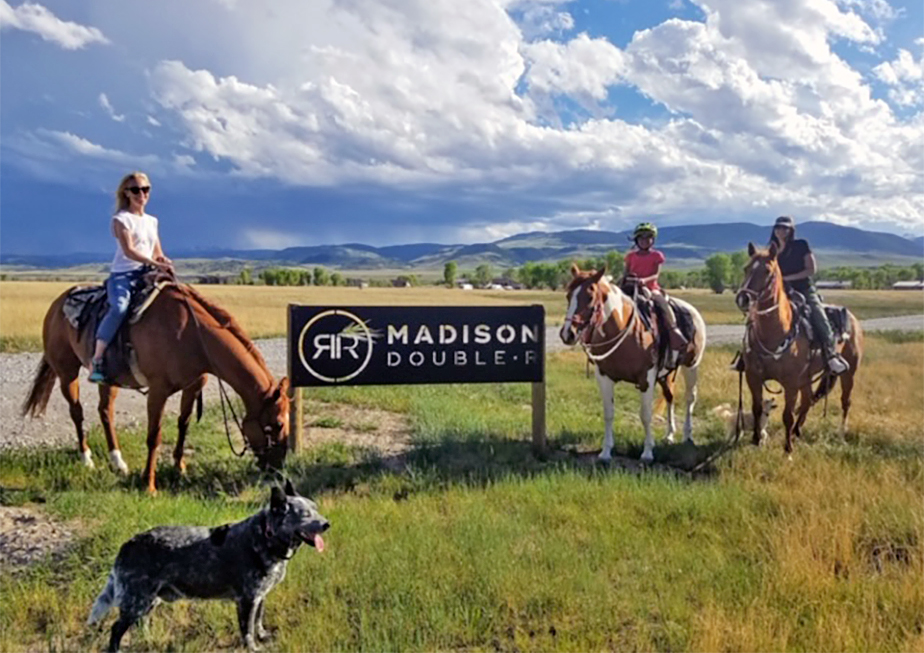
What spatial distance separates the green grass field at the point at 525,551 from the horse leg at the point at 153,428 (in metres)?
0.24

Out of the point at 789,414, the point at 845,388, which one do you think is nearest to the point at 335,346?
the point at 789,414

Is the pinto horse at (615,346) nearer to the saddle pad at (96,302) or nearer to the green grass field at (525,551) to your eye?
the green grass field at (525,551)

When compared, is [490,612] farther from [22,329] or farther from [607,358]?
[22,329]

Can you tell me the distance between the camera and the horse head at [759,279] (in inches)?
313

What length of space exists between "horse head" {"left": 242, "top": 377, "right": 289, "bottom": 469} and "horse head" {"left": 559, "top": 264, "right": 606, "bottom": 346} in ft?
10.5

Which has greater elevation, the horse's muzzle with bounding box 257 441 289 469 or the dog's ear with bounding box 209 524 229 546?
the dog's ear with bounding box 209 524 229 546

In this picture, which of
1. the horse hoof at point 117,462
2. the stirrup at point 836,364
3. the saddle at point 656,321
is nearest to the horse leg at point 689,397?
the saddle at point 656,321


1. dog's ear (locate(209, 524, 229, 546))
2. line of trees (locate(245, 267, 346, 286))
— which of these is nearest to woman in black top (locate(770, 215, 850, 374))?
dog's ear (locate(209, 524, 229, 546))

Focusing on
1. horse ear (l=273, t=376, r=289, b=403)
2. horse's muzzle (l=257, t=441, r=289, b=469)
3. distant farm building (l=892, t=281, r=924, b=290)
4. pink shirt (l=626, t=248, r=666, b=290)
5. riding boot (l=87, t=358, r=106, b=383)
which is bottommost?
distant farm building (l=892, t=281, r=924, b=290)

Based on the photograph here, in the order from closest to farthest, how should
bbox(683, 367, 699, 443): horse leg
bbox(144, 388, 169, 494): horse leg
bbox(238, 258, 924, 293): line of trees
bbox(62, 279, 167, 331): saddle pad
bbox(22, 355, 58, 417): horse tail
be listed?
bbox(144, 388, 169, 494): horse leg
bbox(62, 279, 167, 331): saddle pad
bbox(22, 355, 58, 417): horse tail
bbox(683, 367, 699, 443): horse leg
bbox(238, 258, 924, 293): line of trees

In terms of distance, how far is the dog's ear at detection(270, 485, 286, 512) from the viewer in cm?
325

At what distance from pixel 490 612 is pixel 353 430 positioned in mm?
5910

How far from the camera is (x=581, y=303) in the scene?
7629mm

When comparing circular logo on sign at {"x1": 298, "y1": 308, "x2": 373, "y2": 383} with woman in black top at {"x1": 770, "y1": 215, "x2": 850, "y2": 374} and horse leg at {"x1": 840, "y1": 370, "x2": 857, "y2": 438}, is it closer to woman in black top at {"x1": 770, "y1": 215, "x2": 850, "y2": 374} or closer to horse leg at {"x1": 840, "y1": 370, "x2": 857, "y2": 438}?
woman in black top at {"x1": 770, "y1": 215, "x2": 850, "y2": 374}
